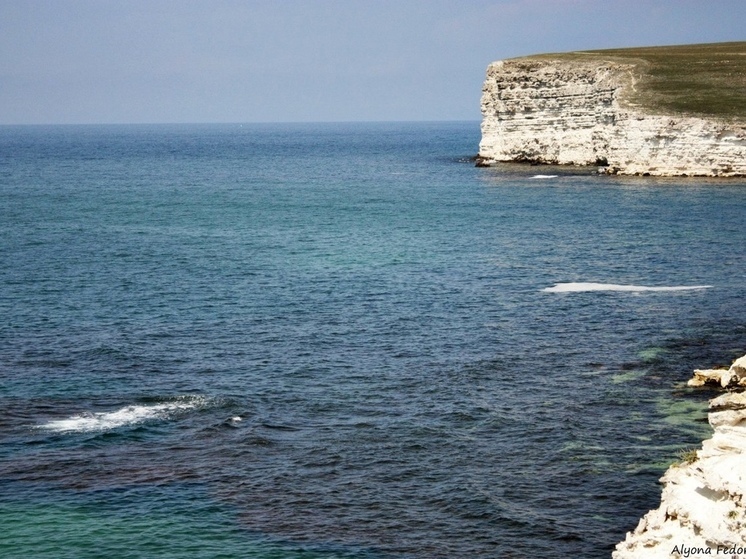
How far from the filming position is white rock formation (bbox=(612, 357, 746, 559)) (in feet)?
70.5

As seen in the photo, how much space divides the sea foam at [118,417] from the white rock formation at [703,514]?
2229 cm

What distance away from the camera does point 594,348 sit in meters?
50.1

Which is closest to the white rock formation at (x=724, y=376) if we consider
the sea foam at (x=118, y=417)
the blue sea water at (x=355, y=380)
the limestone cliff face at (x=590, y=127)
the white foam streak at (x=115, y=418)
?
the blue sea water at (x=355, y=380)

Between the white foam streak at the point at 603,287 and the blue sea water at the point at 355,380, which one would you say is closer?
the blue sea water at the point at 355,380

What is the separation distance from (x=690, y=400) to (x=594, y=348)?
9227 millimetres

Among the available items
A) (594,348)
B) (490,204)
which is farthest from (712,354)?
(490,204)

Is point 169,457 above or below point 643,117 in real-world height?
below

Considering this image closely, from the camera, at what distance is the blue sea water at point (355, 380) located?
103 feet

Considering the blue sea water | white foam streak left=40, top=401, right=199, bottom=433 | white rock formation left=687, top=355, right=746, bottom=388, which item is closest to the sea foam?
white foam streak left=40, top=401, right=199, bottom=433

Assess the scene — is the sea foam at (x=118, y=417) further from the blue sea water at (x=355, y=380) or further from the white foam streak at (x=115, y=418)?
the blue sea water at (x=355, y=380)

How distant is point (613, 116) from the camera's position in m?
128

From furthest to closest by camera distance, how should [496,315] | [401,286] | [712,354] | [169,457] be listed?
[401,286] → [496,315] → [712,354] → [169,457]

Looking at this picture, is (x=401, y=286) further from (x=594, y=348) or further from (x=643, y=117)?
(x=643, y=117)

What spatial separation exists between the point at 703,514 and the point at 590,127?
119 m
